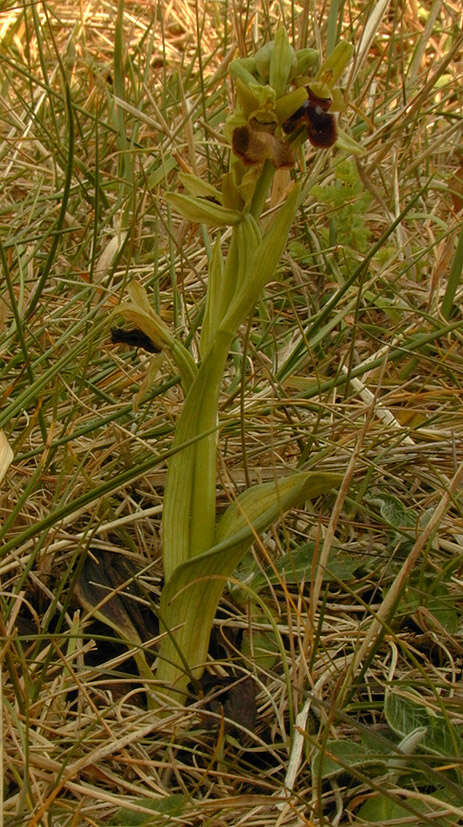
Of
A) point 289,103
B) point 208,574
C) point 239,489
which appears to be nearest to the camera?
point 289,103

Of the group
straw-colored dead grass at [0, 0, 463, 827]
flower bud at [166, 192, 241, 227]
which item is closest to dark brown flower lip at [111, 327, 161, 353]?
straw-colored dead grass at [0, 0, 463, 827]

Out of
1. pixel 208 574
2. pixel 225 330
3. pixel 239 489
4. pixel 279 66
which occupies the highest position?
pixel 279 66

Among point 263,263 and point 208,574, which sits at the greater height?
point 263,263

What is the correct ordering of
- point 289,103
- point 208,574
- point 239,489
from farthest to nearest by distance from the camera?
point 239,489 → point 208,574 → point 289,103

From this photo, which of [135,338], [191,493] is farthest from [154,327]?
[191,493]

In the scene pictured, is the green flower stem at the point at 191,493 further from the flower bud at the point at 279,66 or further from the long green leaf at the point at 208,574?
the flower bud at the point at 279,66

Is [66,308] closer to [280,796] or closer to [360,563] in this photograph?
[360,563]

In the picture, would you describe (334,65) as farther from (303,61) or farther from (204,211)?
(204,211)

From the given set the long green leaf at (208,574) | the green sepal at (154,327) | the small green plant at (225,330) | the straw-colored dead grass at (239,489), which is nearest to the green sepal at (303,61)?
the small green plant at (225,330)

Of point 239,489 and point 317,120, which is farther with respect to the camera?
point 239,489
